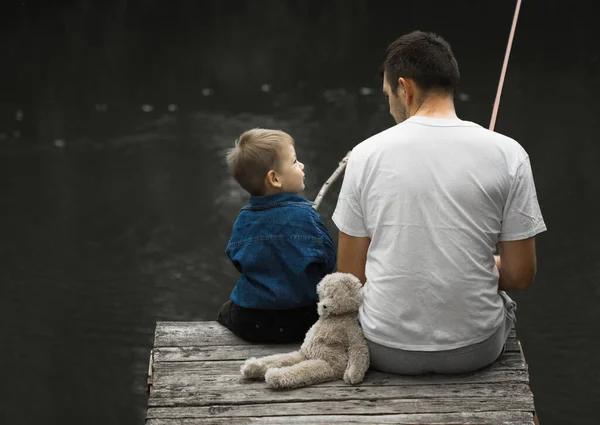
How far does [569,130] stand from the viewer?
21.5 feet

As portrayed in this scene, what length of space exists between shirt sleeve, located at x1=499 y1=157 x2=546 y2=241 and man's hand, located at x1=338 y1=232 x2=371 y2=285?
12.2 inches

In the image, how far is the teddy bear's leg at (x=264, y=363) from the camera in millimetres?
2191

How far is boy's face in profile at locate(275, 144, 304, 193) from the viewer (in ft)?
7.78

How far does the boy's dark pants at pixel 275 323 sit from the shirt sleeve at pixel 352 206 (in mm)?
340

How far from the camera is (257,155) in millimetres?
2350

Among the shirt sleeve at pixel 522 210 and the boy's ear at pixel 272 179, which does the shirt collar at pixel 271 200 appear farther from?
the shirt sleeve at pixel 522 210

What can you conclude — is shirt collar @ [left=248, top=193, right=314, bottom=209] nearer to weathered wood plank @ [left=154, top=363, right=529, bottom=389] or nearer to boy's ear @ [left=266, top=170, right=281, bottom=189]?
boy's ear @ [left=266, top=170, right=281, bottom=189]

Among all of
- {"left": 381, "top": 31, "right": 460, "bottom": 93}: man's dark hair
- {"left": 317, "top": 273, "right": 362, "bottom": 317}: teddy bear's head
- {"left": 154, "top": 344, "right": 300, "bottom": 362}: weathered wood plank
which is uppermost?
{"left": 381, "top": 31, "right": 460, "bottom": 93}: man's dark hair

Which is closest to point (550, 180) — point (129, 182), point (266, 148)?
point (129, 182)

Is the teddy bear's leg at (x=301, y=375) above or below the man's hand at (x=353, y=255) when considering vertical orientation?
below

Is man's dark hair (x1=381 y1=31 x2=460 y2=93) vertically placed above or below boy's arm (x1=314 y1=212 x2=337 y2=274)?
above

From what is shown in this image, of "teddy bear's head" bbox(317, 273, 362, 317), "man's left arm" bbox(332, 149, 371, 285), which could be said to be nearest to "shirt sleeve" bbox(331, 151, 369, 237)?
"man's left arm" bbox(332, 149, 371, 285)

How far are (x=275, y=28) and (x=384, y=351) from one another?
7489 millimetres

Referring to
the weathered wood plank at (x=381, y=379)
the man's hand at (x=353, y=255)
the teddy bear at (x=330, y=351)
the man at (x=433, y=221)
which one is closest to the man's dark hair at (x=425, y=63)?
the man at (x=433, y=221)
